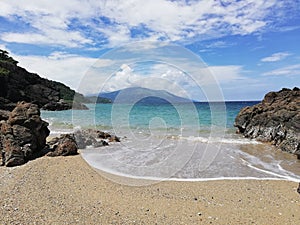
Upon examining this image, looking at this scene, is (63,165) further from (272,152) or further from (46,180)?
(272,152)

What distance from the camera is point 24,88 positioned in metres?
66.4

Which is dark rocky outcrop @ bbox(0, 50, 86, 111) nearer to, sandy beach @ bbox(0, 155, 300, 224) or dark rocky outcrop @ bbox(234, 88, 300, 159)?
dark rocky outcrop @ bbox(234, 88, 300, 159)

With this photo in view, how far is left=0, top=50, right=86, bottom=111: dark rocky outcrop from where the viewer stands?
58062mm

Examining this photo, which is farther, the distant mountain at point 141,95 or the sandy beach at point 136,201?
the distant mountain at point 141,95

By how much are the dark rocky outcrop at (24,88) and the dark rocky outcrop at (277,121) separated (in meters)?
34.2

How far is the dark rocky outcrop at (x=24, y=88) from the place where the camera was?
190 feet

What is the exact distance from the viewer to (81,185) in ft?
31.0

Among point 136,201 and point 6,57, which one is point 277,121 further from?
point 6,57

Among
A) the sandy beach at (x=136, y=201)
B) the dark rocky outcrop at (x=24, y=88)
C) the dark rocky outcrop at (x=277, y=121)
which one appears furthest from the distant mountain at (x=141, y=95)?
the dark rocky outcrop at (x=24, y=88)

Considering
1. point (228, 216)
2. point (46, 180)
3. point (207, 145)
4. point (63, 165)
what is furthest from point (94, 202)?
point (207, 145)

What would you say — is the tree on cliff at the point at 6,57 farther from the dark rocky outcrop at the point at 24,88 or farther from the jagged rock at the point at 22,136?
the jagged rock at the point at 22,136

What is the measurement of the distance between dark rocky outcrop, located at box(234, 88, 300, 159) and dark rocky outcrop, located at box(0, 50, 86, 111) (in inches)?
1347

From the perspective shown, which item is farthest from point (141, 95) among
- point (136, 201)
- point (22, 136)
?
point (22, 136)

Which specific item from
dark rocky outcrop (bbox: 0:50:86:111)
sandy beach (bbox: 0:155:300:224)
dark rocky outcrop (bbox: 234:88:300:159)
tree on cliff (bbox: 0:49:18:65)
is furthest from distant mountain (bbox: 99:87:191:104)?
tree on cliff (bbox: 0:49:18:65)
